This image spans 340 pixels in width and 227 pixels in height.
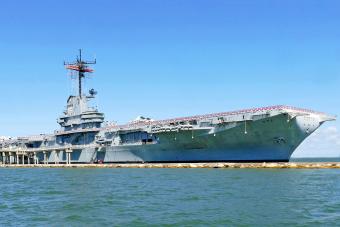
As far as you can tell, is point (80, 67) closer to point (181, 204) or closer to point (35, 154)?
point (35, 154)

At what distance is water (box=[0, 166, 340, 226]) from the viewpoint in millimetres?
14276

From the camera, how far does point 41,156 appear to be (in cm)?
5875

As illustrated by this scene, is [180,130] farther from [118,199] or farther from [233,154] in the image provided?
[118,199]

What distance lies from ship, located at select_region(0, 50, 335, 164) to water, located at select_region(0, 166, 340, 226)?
33.3 feet

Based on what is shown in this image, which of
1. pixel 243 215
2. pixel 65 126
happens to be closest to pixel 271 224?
pixel 243 215

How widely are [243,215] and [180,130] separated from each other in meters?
24.4

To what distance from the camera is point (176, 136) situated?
40.1 m

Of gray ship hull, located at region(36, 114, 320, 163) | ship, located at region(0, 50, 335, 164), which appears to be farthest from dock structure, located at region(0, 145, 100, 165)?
gray ship hull, located at region(36, 114, 320, 163)

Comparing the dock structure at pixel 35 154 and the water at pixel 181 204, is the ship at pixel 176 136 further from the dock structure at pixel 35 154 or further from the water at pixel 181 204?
the water at pixel 181 204

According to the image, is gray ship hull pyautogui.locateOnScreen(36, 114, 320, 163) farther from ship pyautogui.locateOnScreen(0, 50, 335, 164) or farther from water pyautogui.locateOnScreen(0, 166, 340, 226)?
water pyautogui.locateOnScreen(0, 166, 340, 226)

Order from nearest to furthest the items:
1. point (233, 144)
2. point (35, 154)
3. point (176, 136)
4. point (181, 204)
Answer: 1. point (181, 204)
2. point (233, 144)
3. point (176, 136)
4. point (35, 154)

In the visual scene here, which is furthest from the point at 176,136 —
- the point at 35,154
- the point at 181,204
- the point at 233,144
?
the point at 35,154

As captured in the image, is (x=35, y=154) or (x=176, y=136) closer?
(x=176, y=136)

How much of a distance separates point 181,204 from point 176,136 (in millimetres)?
22736
